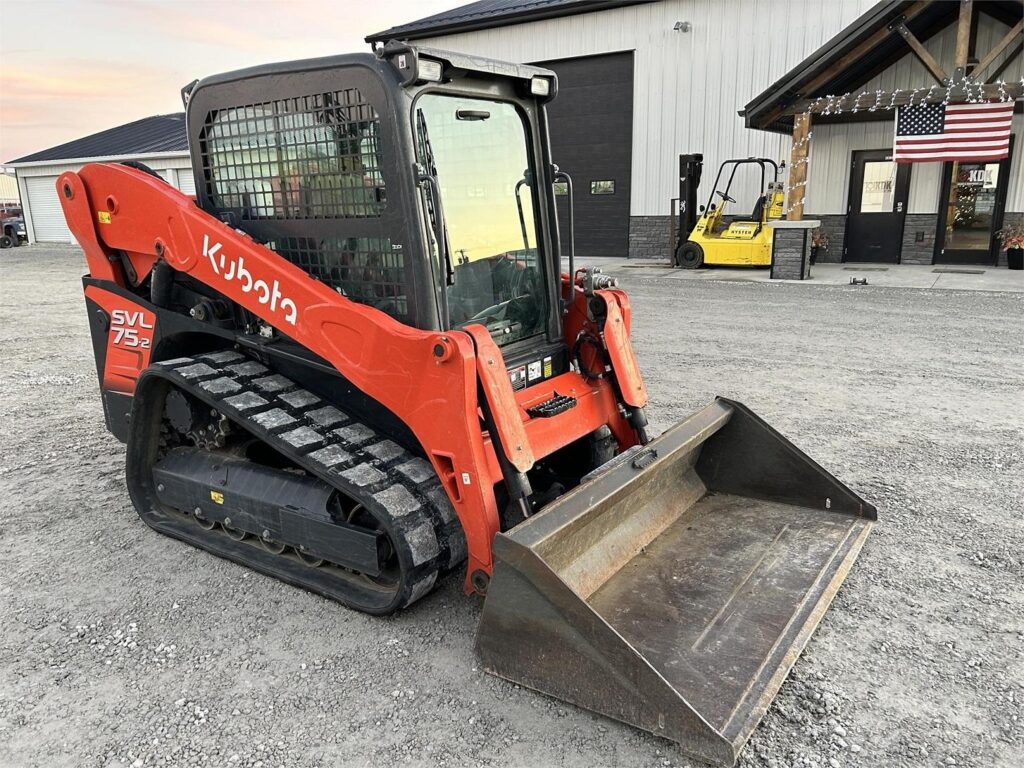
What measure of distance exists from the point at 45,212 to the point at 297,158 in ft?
101

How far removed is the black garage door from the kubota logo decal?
14.0 metres

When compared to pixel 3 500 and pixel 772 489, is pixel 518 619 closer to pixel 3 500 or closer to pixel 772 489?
pixel 772 489

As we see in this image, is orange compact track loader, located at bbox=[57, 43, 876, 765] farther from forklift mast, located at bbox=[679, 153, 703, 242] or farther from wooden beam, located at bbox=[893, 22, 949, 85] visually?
forklift mast, located at bbox=[679, 153, 703, 242]

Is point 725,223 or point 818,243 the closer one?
point 818,243

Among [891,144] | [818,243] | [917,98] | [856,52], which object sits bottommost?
[818,243]

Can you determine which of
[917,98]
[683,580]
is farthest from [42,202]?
[683,580]

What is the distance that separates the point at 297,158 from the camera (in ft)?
11.6

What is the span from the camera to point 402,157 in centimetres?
311

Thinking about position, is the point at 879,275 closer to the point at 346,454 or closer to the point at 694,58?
the point at 694,58

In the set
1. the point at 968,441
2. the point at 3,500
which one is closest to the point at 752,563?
the point at 968,441

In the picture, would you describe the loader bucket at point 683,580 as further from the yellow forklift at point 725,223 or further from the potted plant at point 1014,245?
the potted plant at point 1014,245

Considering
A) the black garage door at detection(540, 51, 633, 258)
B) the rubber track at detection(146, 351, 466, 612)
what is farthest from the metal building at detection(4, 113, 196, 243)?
the rubber track at detection(146, 351, 466, 612)

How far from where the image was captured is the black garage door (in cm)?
1762

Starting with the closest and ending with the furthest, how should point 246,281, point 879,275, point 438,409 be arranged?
point 438,409 → point 246,281 → point 879,275
